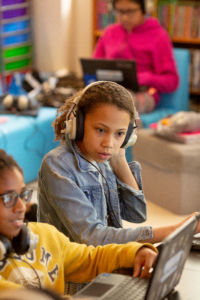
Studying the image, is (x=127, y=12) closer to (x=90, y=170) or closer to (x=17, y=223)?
(x=90, y=170)

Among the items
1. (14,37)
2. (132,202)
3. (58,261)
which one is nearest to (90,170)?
(132,202)

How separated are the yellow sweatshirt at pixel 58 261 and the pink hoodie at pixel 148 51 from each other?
7.46 ft

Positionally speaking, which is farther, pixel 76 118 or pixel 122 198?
pixel 122 198

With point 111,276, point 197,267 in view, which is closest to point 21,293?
point 111,276

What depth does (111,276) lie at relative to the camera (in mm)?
1227

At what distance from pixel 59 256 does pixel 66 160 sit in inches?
13.6

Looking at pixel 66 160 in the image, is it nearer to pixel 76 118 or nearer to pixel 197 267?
pixel 76 118

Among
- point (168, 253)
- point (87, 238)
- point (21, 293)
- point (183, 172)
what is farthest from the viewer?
point (183, 172)

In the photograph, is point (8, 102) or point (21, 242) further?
point (8, 102)

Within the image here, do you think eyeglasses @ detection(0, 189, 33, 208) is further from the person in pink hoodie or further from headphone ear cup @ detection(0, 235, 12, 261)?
the person in pink hoodie

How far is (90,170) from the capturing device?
158 centimetres

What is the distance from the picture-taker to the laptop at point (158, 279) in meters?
1.00

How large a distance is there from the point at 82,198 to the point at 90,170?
107 mm

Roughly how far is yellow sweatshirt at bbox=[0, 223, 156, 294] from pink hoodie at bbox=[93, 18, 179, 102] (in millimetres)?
2274
